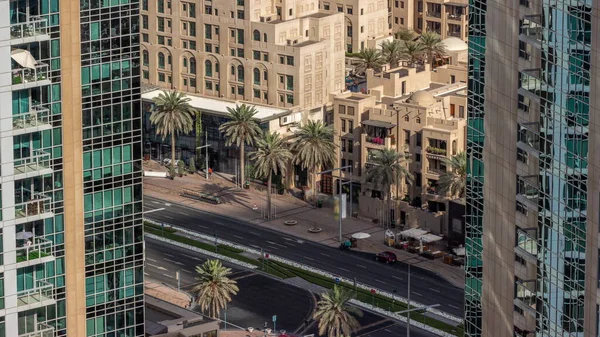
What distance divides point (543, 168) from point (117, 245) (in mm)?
24420

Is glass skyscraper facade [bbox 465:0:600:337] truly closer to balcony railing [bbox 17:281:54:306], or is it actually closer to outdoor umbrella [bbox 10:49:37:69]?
balcony railing [bbox 17:281:54:306]

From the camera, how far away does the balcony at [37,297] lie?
105 meters

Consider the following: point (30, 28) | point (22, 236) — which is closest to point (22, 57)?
point (30, 28)

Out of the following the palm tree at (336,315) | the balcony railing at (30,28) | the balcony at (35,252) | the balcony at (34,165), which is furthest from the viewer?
the palm tree at (336,315)

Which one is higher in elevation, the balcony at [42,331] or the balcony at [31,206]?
the balcony at [31,206]

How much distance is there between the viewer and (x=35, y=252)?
10506 centimetres

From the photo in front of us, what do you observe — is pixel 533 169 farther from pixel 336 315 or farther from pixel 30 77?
pixel 336 315

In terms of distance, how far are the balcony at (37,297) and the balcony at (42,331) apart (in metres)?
1.44

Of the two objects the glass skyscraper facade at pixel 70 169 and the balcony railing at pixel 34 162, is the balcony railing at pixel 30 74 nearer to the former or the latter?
the glass skyscraper facade at pixel 70 169

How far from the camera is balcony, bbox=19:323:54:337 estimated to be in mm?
105938

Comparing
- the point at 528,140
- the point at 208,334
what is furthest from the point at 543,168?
the point at 208,334

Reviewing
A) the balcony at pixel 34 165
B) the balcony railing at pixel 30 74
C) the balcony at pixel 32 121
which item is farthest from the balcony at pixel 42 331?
the balcony railing at pixel 30 74

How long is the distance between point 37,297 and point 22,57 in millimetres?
13514

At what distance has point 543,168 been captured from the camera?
110m
